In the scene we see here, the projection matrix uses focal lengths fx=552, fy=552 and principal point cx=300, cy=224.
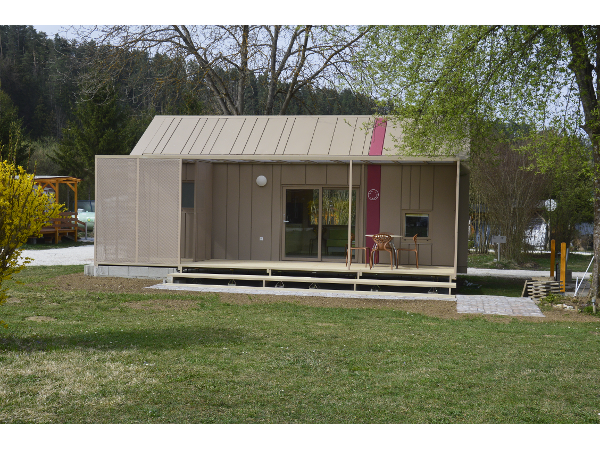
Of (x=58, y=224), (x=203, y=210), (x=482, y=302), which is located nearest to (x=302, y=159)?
(x=203, y=210)

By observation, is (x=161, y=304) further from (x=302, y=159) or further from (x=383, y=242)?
(x=383, y=242)

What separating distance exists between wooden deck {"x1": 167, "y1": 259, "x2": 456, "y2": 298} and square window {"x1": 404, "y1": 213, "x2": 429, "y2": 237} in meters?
0.86

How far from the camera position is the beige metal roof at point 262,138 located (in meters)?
12.2

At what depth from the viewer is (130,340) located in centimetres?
624

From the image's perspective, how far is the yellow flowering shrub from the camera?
5.55 metres

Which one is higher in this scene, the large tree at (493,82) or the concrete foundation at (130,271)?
the large tree at (493,82)

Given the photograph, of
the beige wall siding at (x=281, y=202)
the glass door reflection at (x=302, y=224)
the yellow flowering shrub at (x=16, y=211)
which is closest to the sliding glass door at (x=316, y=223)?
the glass door reflection at (x=302, y=224)

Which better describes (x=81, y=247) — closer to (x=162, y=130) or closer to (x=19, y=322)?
(x=162, y=130)

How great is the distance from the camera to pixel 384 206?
12.6m

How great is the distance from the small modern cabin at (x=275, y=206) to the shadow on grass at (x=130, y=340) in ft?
15.4

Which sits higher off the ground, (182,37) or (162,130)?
(182,37)

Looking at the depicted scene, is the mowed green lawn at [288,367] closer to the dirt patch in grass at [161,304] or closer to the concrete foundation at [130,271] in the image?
the dirt patch in grass at [161,304]
